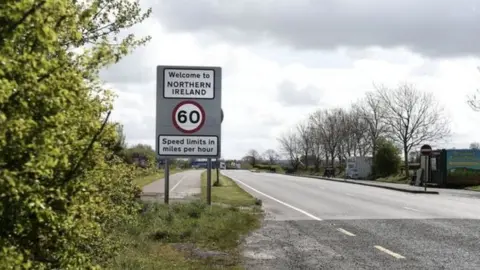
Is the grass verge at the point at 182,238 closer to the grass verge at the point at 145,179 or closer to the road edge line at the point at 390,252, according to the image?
the grass verge at the point at 145,179

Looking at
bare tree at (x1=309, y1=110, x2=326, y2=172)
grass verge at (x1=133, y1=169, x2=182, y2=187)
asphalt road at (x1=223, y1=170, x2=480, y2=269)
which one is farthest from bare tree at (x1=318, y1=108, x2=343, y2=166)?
asphalt road at (x1=223, y1=170, x2=480, y2=269)

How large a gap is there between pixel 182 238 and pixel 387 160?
53.9 metres

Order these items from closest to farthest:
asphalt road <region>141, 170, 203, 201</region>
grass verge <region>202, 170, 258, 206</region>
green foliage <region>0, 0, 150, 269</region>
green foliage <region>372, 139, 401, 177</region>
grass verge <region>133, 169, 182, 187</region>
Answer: green foliage <region>0, 0, 150, 269</region>, grass verge <region>133, 169, 182, 187</region>, grass verge <region>202, 170, 258, 206</region>, asphalt road <region>141, 170, 203, 201</region>, green foliage <region>372, 139, 401, 177</region>

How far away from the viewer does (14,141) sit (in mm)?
2797

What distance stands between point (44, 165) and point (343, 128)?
90736mm

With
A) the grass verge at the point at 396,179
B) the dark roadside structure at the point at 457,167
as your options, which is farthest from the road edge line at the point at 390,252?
the grass verge at the point at 396,179

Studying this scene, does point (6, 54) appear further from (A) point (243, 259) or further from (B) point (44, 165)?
(A) point (243, 259)

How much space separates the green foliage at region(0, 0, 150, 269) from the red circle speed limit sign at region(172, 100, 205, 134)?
43.3 ft

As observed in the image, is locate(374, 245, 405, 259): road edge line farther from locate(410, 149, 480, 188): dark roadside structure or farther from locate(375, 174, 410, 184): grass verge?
locate(375, 174, 410, 184): grass verge

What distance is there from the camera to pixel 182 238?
1214 centimetres

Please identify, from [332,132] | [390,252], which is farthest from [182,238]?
[332,132]

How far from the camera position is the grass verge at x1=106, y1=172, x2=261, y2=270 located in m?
9.12

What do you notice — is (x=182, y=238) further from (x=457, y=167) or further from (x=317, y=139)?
(x=317, y=139)

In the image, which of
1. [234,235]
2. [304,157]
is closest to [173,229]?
[234,235]
